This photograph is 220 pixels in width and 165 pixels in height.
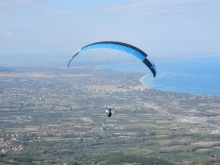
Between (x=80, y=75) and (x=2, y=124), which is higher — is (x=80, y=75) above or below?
above

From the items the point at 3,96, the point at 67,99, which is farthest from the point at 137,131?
the point at 3,96

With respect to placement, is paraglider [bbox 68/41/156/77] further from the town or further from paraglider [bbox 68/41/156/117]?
the town

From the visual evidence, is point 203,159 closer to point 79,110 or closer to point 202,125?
point 202,125

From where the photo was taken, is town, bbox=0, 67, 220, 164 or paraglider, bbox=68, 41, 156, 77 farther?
town, bbox=0, 67, 220, 164

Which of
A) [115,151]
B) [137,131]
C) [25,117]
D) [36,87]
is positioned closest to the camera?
[115,151]

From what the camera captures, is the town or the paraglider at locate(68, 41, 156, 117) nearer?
the paraglider at locate(68, 41, 156, 117)

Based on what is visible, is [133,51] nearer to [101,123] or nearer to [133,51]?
[133,51]

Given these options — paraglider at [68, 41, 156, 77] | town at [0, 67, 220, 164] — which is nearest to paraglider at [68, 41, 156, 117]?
paraglider at [68, 41, 156, 77]

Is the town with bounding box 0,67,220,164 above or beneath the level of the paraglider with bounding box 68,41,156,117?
beneath

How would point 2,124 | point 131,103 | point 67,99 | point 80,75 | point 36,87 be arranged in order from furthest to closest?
point 80,75 → point 36,87 → point 67,99 → point 131,103 → point 2,124

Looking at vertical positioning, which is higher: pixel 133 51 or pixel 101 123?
pixel 133 51

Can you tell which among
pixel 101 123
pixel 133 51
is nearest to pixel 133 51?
pixel 133 51
